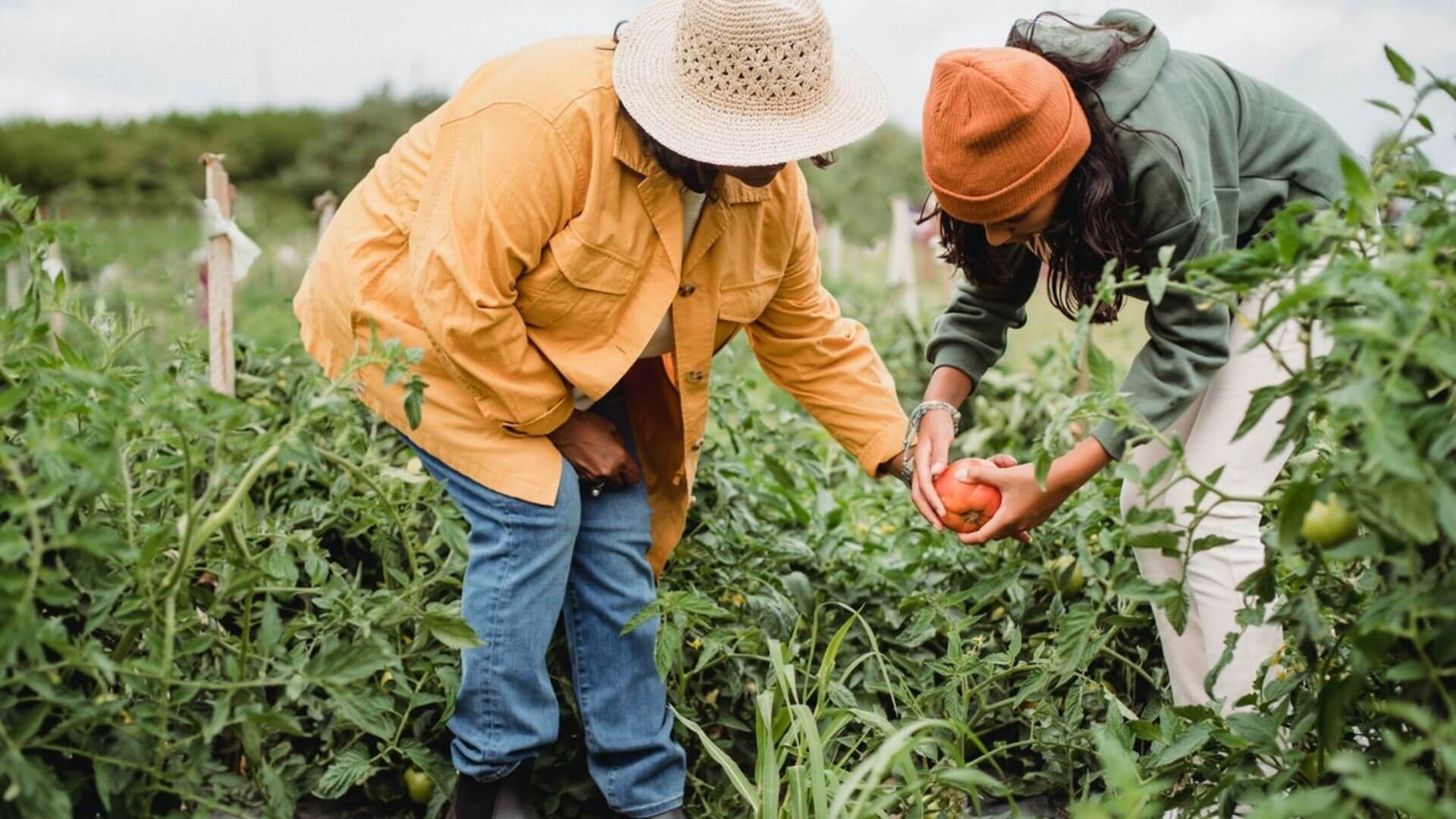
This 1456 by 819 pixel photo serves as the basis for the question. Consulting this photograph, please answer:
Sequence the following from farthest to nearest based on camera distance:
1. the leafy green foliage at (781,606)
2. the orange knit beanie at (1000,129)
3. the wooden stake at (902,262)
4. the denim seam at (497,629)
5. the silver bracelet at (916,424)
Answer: the wooden stake at (902,262)
the silver bracelet at (916,424)
the denim seam at (497,629)
the orange knit beanie at (1000,129)
the leafy green foliage at (781,606)

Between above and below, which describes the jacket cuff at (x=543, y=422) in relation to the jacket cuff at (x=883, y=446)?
above

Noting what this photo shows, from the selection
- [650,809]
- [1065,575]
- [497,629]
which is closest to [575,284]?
[497,629]

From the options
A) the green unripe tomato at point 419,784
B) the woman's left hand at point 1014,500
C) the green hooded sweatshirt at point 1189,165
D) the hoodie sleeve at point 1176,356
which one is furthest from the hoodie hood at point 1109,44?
the green unripe tomato at point 419,784

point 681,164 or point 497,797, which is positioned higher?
point 681,164

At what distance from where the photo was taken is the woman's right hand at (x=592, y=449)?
2332mm

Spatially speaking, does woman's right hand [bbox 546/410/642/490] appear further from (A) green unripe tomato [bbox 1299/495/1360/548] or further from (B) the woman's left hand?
(A) green unripe tomato [bbox 1299/495/1360/548]

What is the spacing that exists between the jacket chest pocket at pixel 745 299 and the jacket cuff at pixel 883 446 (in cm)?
37

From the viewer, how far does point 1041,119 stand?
78.3 inches

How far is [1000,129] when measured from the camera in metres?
1.99

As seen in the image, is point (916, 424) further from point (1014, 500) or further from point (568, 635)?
point (568, 635)

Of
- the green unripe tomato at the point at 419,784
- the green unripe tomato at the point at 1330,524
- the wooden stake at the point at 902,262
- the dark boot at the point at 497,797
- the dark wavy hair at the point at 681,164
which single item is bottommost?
the wooden stake at the point at 902,262

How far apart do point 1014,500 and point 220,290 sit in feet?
6.09

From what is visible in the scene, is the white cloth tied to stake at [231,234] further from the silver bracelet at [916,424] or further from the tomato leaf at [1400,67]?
the tomato leaf at [1400,67]

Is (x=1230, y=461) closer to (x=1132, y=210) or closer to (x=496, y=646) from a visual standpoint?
(x=1132, y=210)
